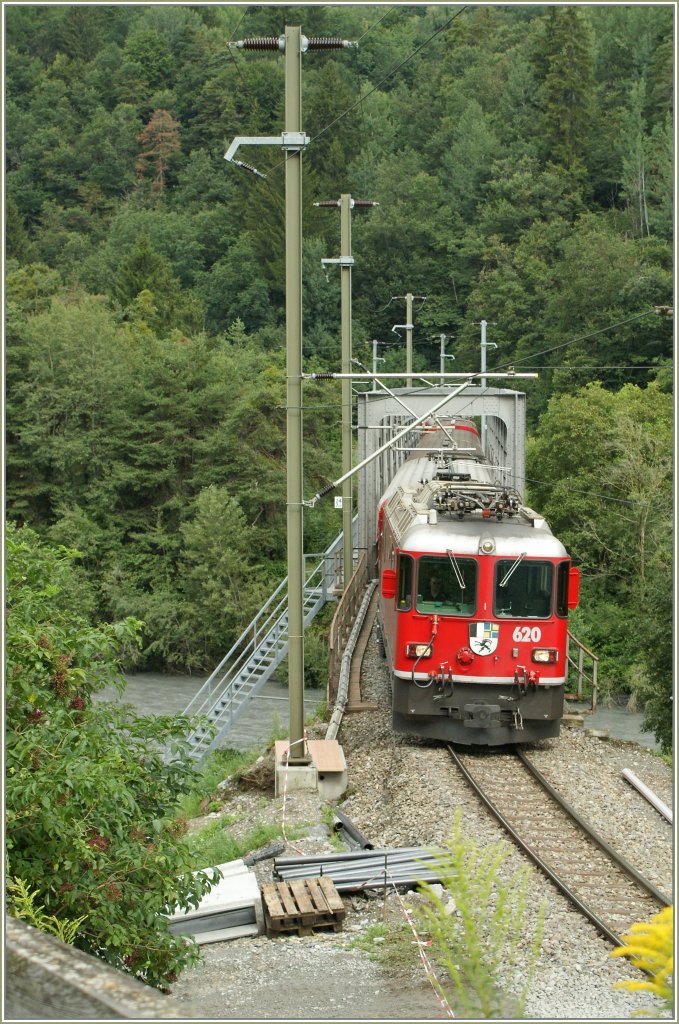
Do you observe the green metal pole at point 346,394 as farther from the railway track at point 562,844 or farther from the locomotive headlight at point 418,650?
the railway track at point 562,844

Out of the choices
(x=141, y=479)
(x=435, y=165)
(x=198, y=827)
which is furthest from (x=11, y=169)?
(x=198, y=827)

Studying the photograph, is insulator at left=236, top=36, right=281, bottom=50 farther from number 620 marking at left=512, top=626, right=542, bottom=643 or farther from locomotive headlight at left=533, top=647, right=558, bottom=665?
locomotive headlight at left=533, top=647, right=558, bottom=665

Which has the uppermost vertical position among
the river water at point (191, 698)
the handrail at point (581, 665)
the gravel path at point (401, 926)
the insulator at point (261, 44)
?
the insulator at point (261, 44)

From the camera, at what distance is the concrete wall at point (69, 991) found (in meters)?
4.40

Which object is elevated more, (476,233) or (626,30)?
(626,30)

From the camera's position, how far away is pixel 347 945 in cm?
955

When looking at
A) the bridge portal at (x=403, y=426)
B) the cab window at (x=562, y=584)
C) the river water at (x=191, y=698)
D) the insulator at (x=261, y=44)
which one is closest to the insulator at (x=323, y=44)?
the insulator at (x=261, y=44)

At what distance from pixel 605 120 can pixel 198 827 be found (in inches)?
2581

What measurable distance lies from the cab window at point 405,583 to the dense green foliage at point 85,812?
6230mm

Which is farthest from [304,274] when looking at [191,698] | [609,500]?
[191,698]

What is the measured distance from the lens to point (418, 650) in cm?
1508

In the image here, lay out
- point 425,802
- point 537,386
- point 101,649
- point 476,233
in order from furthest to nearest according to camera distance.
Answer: point 476,233, point 537,386, point 425,802, point 101,649

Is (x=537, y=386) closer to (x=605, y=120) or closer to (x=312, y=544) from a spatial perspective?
(x=312, y=544)

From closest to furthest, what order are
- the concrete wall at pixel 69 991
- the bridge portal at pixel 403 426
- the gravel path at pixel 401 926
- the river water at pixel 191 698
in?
the concrete wall at pixel 69 991 → the gravel path at pixel 401 926 → the bridge portal at pixel 403 426 → the river water at pixel 191 698
